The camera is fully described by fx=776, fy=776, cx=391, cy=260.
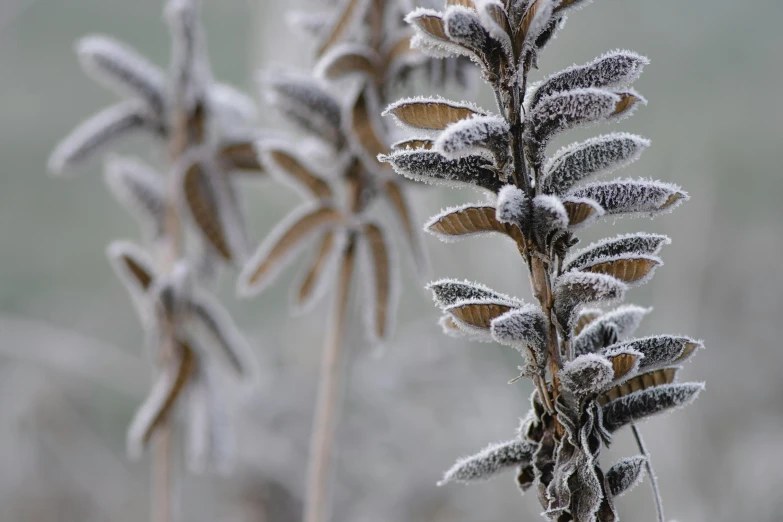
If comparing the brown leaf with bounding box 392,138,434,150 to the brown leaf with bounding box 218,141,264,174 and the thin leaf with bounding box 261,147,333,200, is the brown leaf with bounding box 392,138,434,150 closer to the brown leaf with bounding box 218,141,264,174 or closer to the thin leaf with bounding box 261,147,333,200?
the thin leaf with bounding box 261,147,333,200

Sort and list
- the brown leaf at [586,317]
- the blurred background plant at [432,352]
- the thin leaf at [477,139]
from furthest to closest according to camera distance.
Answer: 1. the blurred background plant at [432,352]
2. the brown leaf at [586,317]
3. the thin leaf at [477,139]

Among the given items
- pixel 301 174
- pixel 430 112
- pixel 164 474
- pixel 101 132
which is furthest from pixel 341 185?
pixel 430 112

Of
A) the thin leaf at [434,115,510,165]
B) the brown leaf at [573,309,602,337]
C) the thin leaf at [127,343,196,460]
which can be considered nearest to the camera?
the thin leaf at [434,115,510,165]

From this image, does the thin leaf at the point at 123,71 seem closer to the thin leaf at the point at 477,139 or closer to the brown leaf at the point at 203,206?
the brown leaf at the point at 203,206

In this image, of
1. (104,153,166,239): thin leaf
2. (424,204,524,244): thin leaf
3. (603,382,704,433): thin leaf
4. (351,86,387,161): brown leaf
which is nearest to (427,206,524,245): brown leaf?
(424,204,524,244): thin leaf

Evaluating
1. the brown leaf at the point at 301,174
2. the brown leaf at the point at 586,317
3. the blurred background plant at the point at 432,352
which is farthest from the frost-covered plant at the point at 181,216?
the brown leaf at the point at 586,317

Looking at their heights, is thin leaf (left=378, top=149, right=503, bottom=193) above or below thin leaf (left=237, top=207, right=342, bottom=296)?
below

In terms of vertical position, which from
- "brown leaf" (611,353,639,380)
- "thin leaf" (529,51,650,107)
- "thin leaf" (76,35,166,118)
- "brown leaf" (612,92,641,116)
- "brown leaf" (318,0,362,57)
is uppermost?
"brown leaf" (318,0,362,57)
